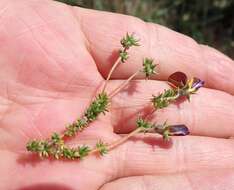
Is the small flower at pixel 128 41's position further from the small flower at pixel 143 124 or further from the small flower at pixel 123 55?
the small flower at pixel 143 124

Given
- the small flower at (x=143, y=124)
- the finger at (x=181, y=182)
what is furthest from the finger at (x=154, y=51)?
the finger at (x=181, y=182)

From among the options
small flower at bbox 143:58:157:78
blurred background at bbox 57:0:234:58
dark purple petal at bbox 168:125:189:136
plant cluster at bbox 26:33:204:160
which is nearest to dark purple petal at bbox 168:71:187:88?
plant cluster at bbox 26:33:204:160

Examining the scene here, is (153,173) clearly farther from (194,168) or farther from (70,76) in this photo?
(70,76)

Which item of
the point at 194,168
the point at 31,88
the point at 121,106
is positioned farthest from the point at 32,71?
the point at 194,168

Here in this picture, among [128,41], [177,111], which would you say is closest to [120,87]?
[128,41]

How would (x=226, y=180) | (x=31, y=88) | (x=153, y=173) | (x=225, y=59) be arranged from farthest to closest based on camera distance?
(x=225, y=59), (x=31, y=88), (x=153, y=173), (x=226, y=180)

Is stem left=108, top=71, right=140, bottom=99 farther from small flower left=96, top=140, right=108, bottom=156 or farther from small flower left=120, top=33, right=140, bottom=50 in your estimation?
small flower left=96, top=140, right=108, bottom=156
